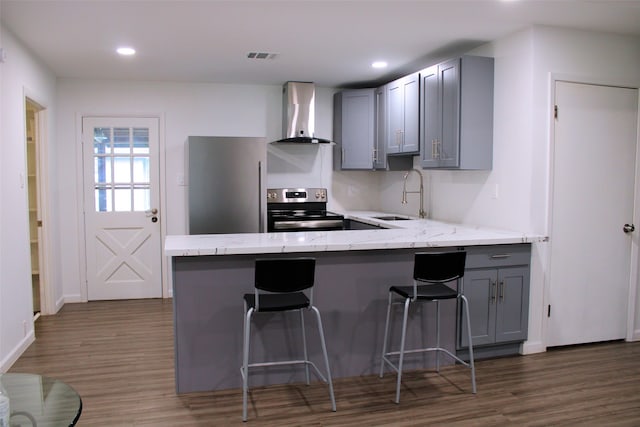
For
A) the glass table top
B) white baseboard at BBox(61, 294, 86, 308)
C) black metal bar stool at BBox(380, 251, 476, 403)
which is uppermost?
black metal bar stool at BBox(380, 251, 476, 403)

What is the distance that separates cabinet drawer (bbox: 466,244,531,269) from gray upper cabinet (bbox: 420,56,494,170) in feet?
2.56

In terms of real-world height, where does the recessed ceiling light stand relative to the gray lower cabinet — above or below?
above

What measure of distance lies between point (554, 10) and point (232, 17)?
2127 mm

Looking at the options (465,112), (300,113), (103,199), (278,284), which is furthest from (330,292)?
(103,199)

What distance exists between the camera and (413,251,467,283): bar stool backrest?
2947mm

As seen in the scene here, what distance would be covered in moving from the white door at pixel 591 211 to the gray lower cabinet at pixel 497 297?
302 millimetres

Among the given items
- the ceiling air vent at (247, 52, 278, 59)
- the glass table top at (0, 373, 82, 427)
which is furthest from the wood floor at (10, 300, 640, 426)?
the ceiling air vent at (247, 52, 278, 59)

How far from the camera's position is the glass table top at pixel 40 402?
6.22ft

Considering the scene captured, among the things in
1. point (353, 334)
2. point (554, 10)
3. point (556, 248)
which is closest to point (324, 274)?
point (353, 334)

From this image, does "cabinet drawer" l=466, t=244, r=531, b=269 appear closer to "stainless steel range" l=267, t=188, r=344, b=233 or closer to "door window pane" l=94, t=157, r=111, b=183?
"stainless steel range" l=267, t=188, r=344, b=233

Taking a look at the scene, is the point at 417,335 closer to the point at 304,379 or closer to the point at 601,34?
the point at 304,379

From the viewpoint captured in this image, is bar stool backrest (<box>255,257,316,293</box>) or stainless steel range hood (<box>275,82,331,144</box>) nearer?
bar stool backrest (<box>255,257,316,293</box>)

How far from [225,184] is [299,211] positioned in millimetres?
1073

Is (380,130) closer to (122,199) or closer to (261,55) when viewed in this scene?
(261,55)
